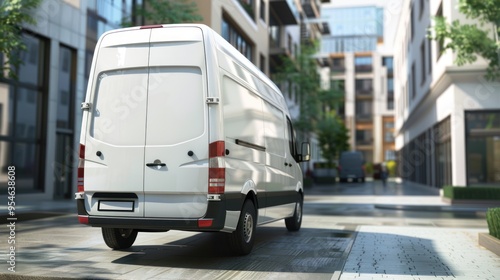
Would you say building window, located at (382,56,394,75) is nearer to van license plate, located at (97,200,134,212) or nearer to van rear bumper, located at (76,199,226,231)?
van rear bumper, located at (76,199,226,231)

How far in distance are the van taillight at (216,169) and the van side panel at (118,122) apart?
2.98 ft

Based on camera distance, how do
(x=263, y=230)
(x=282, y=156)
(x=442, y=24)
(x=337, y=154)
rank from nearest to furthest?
(x=282, y=156)
(x=263, y=230)
(x=442, y=24)
(x=337, y=154)

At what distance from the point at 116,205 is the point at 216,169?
4.60ft

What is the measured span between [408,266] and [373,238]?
2818 mm

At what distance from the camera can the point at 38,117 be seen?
17.4 meters

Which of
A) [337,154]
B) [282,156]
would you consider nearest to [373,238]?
[282,156]

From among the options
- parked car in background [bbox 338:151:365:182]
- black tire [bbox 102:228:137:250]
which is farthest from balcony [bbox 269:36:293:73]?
black tire [bbox 102:228:137:250]

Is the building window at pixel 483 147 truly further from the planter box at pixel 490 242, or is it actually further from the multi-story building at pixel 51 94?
the planter box at pixel 490 242

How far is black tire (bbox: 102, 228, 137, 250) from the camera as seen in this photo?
7.27 m

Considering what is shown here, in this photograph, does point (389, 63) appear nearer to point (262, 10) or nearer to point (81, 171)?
point (262, 10)

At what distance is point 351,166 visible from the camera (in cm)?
4850

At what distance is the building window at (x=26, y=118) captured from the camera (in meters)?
15.9

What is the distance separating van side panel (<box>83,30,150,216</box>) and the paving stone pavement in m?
2.92

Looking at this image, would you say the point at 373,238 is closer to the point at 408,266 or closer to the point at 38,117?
the point at 408,266
